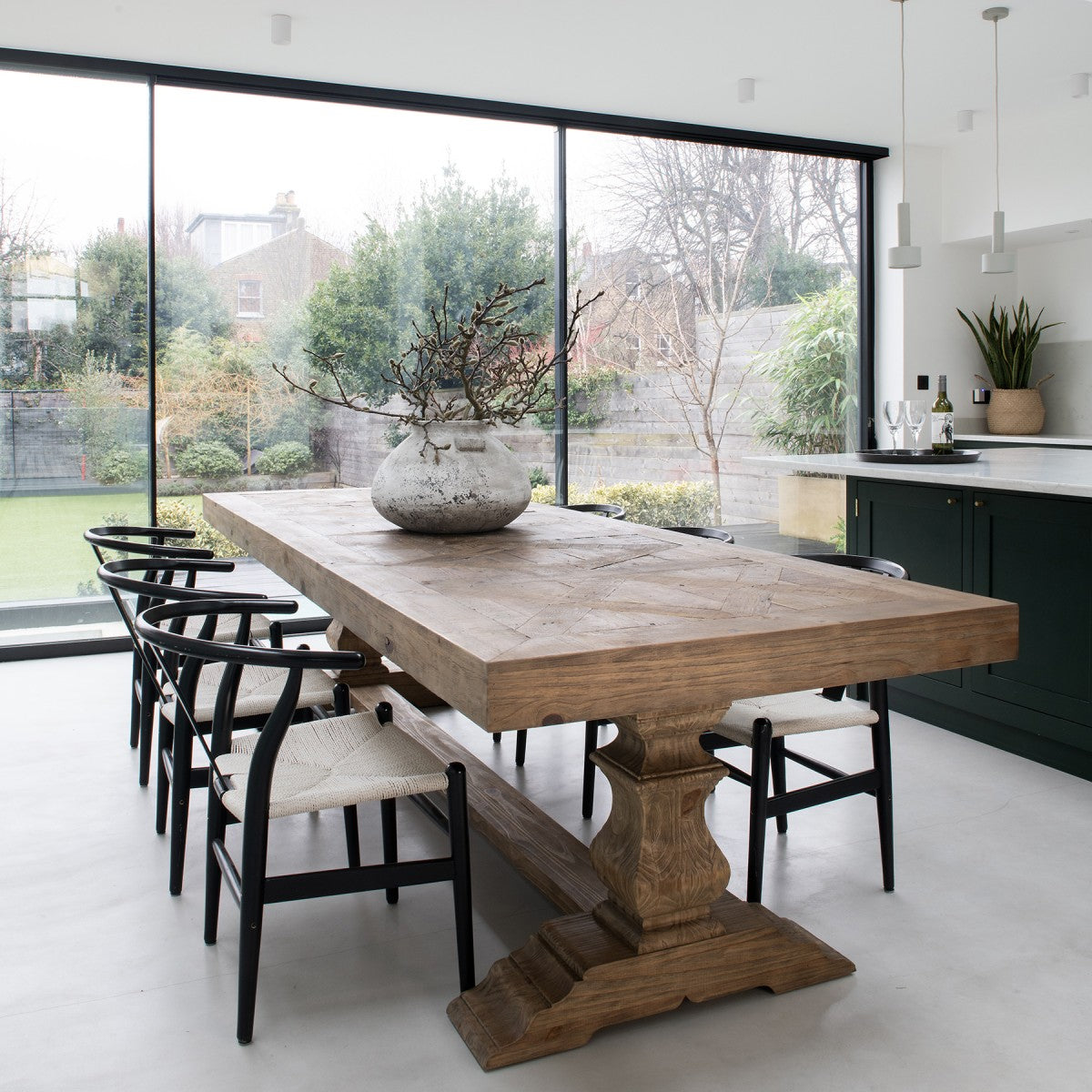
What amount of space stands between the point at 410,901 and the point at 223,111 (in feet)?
13.1

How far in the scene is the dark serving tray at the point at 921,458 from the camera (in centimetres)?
Answer: 400

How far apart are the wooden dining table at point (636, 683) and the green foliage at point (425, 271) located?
3077 mm

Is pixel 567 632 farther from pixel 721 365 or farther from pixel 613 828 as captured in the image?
pixel 721 365

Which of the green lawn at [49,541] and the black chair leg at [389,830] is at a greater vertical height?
the green lawn at [49,541]

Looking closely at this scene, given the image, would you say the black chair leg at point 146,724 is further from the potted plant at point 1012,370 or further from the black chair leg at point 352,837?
the potted plant at point 1012,370

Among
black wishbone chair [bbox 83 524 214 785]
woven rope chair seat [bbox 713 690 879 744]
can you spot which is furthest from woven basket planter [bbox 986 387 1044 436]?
black wishbone chair [bbox 83 524 214 785]

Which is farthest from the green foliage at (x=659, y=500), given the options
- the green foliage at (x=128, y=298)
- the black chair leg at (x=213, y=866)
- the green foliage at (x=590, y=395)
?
the black chair leg at (x=213, y=866)

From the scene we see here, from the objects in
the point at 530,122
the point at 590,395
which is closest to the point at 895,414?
the point at 590,395

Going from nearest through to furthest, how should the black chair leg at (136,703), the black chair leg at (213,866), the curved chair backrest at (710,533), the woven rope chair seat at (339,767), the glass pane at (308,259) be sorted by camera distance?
1. the woven rope chair seat at (339,767)
2. the black chair leg at (213,866)
3. the curved chair backrest at (710,533)
4. the black chair leg at (136,703)
5. the glass pane at (308,259)

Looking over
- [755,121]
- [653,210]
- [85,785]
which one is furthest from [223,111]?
[85,785]

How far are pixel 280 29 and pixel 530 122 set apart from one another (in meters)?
1.64

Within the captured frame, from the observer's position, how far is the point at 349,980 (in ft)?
7.16

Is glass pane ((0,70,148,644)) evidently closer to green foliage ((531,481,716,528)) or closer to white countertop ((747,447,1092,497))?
green foliage ((531,481,716,528))

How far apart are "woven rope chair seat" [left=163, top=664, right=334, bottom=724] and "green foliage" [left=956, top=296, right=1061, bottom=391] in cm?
501
